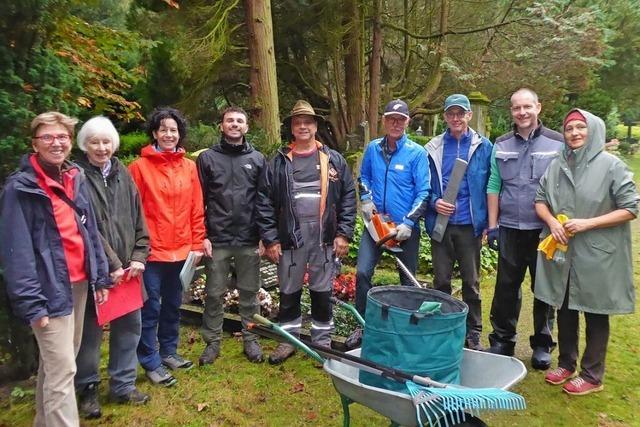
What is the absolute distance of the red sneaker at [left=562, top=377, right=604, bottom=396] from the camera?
12.6 ft

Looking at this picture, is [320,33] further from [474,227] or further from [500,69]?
[474,227]

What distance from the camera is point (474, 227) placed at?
4305 millimetres

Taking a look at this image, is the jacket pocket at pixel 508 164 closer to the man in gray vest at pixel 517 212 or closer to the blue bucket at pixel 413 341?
the man in gray vest at pixel 517 212

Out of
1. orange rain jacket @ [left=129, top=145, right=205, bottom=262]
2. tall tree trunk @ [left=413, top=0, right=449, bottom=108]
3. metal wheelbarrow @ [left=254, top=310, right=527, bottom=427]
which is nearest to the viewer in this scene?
metal wheelbarrow @ [left=254, top=310, right=527, bottom=427]

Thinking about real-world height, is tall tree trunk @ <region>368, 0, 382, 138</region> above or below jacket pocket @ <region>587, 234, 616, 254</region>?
above

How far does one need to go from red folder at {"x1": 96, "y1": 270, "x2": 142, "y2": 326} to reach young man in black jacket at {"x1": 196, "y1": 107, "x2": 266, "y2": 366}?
73cm

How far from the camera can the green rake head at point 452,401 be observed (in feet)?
7.64

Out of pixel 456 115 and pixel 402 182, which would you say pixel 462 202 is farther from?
pixel 456 115

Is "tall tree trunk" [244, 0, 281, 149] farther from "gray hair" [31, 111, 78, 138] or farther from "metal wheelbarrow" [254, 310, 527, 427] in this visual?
"metal wheelbarrow" [254, 310, 527, 427]

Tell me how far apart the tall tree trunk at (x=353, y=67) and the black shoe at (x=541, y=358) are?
893cm

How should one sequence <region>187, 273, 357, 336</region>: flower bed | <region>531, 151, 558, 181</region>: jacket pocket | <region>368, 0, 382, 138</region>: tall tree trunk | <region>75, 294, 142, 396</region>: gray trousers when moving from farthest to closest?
<region>368, 0, 382, 138</region>: tall tree trunk → <region>187, 273, 357, 336</region>: flower bed → <region>531, 151, 558, 181</region>: jacket pocket → <region>75, 294, 142, 396</region>: gray trousers

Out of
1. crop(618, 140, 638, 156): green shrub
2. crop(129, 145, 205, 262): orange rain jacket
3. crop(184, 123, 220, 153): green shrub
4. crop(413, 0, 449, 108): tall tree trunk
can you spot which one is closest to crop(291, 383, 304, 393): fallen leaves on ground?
crop(129, 145, 205, 262): orange rain jacket

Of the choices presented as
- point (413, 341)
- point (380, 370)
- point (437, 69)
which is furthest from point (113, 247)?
point (437, 69)

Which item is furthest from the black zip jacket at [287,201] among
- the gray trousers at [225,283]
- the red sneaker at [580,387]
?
the red sneaker at [580,387]
